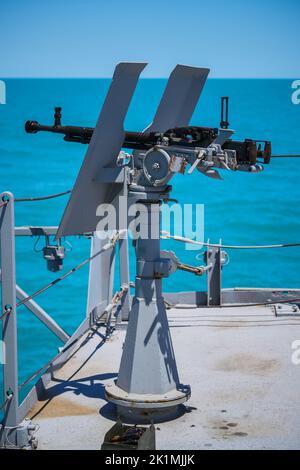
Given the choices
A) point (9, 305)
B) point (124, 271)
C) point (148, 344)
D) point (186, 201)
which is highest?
point (9, 305)

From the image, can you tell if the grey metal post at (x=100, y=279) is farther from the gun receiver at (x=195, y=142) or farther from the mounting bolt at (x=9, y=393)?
the mounting bolt at (x=9, y=393)

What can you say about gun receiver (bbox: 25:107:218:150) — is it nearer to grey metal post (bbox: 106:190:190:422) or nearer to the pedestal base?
grey metal post (bbox: 106:190:190:422)

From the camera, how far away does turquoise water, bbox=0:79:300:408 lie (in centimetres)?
2112

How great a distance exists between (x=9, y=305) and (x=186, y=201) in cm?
2988

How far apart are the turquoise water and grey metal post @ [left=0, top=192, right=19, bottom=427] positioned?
1075 cm

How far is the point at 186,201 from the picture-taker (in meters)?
34.2

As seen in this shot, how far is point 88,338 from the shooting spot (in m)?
6.52

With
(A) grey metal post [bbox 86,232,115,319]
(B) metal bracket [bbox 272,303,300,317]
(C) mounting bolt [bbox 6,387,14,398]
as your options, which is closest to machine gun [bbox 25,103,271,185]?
(C) mounting bolt [bbox 6,387,14,398]

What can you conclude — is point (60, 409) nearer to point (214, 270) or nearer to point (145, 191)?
point (145, 191)

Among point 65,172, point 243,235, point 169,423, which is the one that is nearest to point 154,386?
point 169,423

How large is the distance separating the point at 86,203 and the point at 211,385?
1.43 meters

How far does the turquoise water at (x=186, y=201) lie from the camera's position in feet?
69.3

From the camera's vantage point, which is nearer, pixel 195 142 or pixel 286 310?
pixel 195 142

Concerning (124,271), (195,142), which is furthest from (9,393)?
(124,271)
